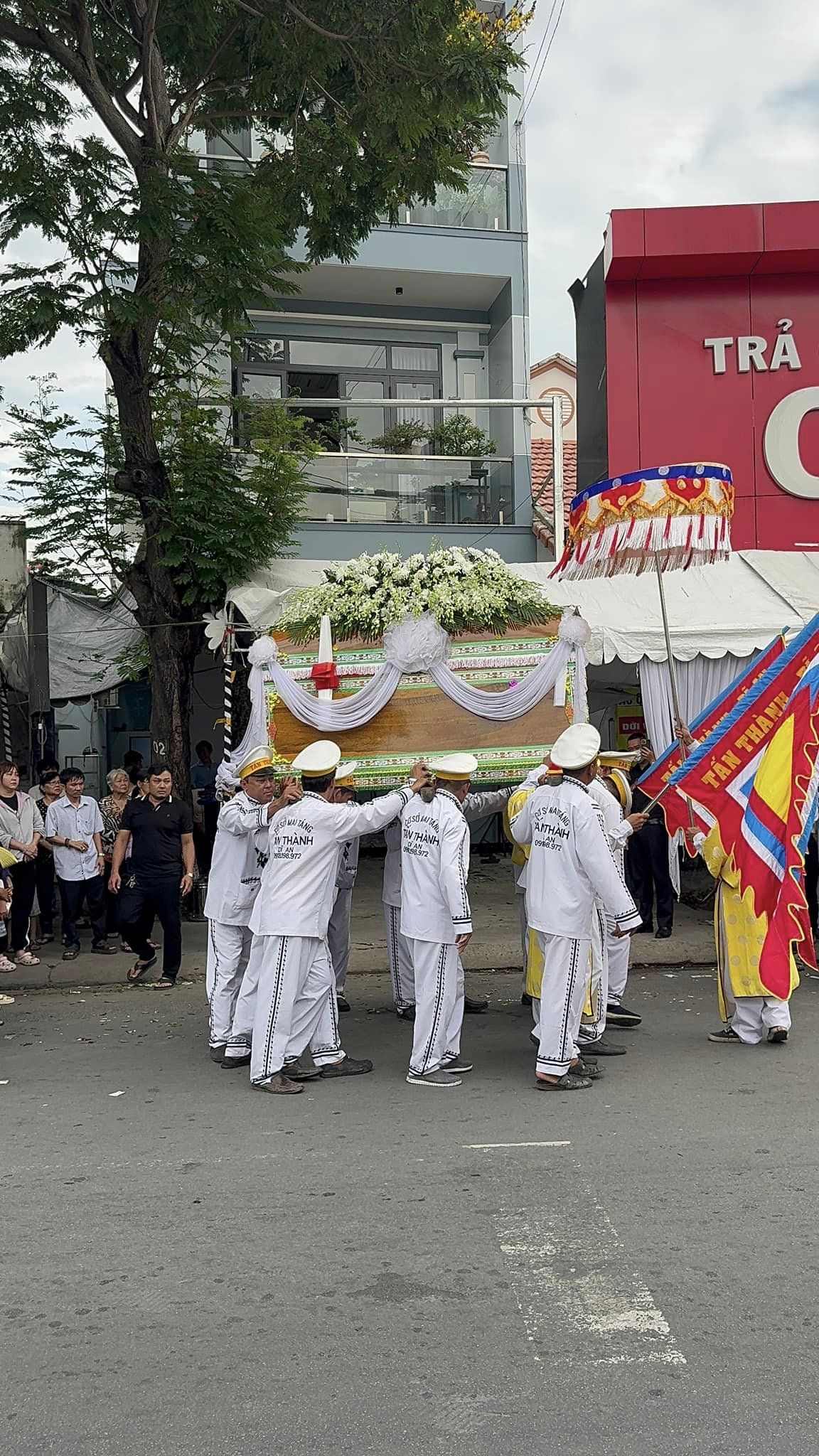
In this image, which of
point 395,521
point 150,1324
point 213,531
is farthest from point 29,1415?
point 395,521

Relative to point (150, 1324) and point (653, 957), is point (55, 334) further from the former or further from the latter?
point (150, 1324)

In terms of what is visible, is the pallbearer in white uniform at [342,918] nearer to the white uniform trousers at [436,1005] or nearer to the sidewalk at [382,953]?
the sidewalk at [382,953]

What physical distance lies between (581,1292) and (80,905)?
27.5ft

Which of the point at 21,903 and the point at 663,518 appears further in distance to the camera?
the point at 21,903

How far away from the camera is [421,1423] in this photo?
3371 millimetres

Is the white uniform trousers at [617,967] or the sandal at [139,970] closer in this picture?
the white uniform trousers at [617,967]

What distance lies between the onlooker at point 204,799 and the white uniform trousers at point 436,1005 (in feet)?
29.5

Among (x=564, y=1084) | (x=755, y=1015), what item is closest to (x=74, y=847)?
(x=564, y=1084)

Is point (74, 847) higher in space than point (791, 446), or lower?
lower

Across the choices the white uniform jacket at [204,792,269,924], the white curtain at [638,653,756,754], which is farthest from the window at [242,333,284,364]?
the white uniform jacket at [204,792,269,924]

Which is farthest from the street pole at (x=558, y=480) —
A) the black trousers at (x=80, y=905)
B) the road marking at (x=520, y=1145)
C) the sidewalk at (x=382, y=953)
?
the road marking at (x=520, y=1145)

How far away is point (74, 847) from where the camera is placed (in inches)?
449

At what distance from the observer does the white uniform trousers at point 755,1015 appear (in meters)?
7.59

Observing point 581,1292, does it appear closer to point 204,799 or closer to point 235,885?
point 235,885
